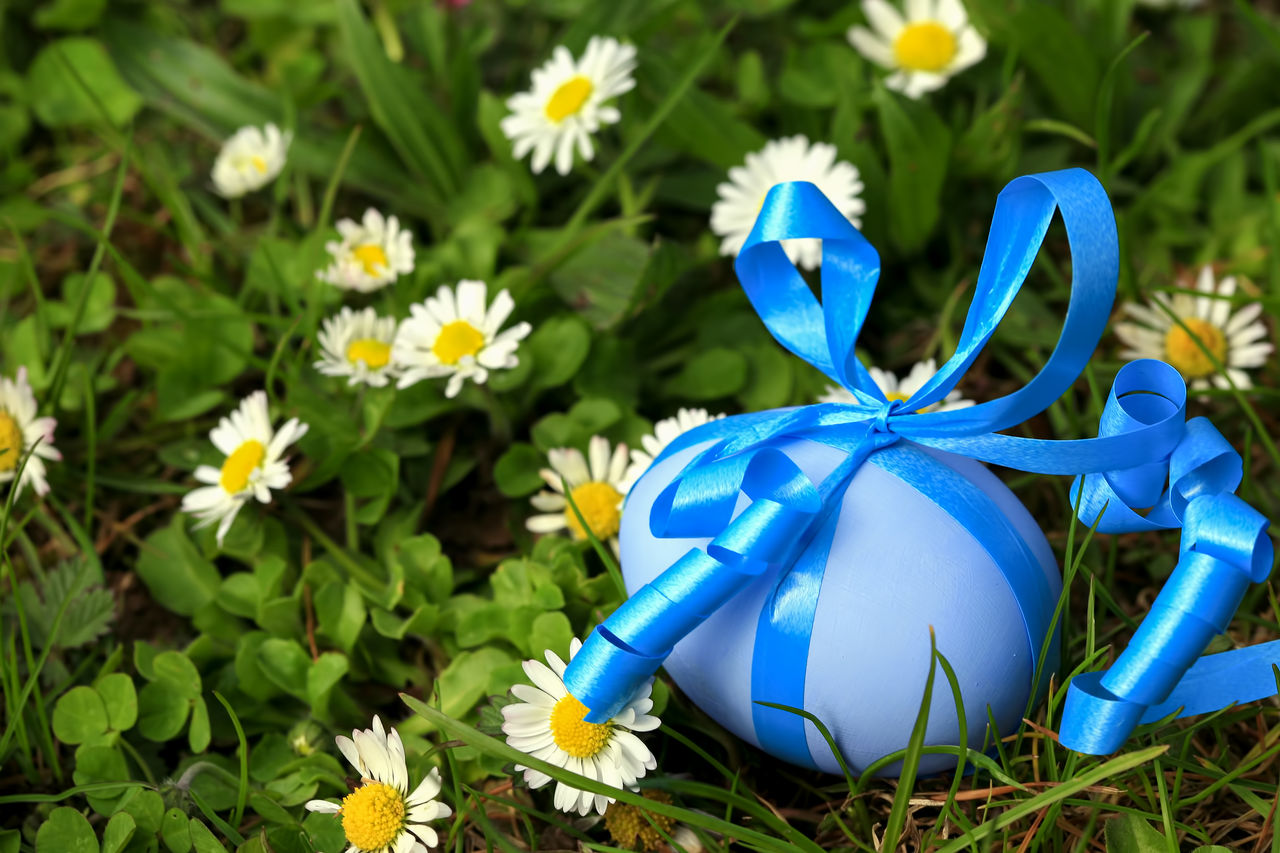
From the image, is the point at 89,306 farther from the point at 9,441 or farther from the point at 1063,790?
the point at 1063,790

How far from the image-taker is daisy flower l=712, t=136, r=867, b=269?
154 cm

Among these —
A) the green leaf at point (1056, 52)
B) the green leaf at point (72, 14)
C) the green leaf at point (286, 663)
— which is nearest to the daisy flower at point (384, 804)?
the green leaf at point (286, 663)

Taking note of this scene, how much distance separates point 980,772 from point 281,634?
0.83 meters

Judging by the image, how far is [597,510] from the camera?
1331mm

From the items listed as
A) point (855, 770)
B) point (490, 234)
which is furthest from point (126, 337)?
point (855, 770)

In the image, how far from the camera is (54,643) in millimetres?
1363

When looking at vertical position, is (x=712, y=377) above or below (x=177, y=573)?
above

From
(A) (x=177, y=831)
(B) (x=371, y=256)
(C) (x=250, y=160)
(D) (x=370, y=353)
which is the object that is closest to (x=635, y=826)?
(A) (x=177, y=831)

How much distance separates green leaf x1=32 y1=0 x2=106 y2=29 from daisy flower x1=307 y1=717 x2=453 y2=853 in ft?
5.29

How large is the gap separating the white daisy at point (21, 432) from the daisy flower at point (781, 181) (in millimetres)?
943

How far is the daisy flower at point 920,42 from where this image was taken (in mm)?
1721

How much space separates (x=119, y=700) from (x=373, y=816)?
1.32 feet

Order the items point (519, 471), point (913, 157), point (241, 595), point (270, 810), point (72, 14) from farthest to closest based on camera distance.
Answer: point (72, 14) < point (913, 157) < point (519, 471) < point (241, 595) < point (270, 810)

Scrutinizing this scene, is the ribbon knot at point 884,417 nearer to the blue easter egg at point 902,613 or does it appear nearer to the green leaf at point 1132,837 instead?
the blue easter egg at point 902,613
